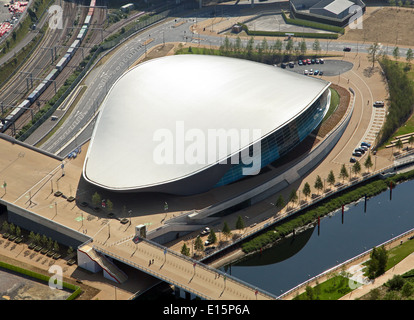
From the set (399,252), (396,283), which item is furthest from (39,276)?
(399,252)

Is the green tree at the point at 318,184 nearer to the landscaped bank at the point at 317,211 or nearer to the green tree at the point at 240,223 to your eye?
the landscaped bank at the point at 317,211

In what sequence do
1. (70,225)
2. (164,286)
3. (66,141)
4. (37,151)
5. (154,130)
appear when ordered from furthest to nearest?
(66,141) < (37,151) < (154,130) < (70,225) < (164,286)

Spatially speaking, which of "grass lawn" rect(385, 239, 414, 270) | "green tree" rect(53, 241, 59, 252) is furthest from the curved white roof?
Answer: "grass lawn" rect(385, 239, 414, 270)

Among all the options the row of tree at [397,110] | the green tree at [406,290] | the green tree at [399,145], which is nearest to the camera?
the green tree at [406,290]

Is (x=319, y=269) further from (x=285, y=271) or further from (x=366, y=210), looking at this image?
(x=366, y=210)

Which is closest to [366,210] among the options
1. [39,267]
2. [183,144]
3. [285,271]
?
[285,271]

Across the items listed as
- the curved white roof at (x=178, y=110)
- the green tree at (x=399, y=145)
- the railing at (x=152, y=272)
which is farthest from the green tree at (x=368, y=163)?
the railing at (x=152, y=272)
